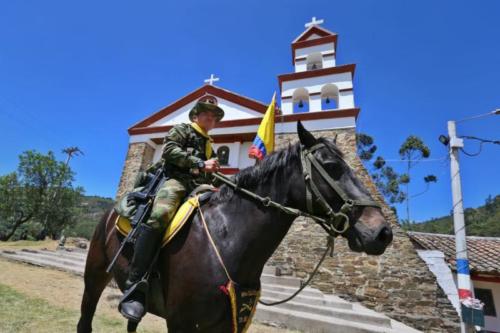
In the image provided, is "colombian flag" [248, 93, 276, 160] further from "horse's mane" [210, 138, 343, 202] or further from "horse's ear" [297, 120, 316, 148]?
"horse's ear" [297, 120, 316, 148]

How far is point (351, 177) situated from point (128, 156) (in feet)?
44.4

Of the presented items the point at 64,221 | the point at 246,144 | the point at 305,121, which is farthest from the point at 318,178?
the point at 64,221

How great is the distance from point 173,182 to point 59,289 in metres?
7.59

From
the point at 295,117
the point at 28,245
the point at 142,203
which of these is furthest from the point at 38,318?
the point at 28,245

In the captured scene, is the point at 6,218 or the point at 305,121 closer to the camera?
the point at 305,121

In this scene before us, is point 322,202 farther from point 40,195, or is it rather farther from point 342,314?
point 40,195

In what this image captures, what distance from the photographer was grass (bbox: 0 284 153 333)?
4.42 metres

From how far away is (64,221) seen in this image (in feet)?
88.0

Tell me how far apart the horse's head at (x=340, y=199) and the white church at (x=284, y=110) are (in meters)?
9.00

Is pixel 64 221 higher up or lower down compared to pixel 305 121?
lower down

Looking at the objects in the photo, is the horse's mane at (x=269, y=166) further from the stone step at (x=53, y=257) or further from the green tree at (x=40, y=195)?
the green tree at (x=40, y=195)

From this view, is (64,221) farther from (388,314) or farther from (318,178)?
(318,178)

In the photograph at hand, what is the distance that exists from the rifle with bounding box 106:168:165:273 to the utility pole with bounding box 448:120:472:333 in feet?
22.8

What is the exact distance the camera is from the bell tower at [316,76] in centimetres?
1109
